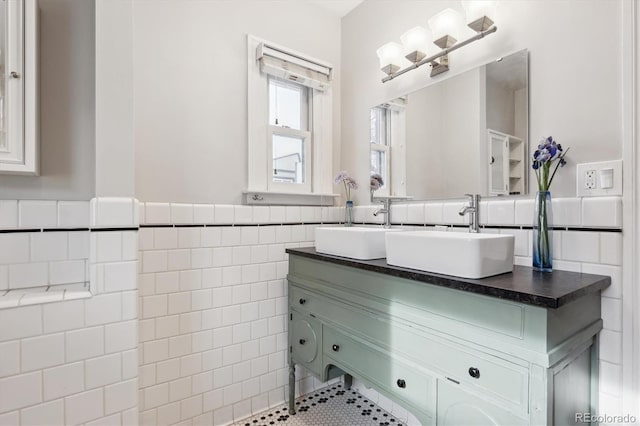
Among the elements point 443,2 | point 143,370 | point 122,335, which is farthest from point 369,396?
point 443,2

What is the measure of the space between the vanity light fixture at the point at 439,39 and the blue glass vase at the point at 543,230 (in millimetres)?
811

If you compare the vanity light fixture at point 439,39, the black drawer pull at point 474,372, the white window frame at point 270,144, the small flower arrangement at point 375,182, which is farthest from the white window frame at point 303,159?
the black drawer pull at point 474,372

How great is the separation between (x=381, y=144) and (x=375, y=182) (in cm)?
25

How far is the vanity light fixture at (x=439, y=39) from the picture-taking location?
147 centimetres

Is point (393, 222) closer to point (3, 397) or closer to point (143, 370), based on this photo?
point (143, 370)

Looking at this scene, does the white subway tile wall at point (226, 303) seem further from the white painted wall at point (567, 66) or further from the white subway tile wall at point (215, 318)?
the white painted wall at point (567, 66)

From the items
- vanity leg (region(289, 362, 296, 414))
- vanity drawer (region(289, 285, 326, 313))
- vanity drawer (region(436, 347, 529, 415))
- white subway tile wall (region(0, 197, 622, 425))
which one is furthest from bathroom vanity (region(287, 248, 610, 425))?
vanity leg (region(289, 362, 296, 414))

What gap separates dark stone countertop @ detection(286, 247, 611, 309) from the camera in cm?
88

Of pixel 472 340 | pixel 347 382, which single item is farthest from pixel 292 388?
pixel 472 340

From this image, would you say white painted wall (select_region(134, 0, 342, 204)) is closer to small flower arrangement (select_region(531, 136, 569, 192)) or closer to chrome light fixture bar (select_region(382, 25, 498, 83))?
chrome light fixture bar (select_region(382, 25, 498, 83))

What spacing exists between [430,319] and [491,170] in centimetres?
79

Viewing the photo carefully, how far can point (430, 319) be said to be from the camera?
1152 millimetres

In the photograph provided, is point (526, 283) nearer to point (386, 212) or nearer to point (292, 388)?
point (386, 212)

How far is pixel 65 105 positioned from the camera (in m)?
1.37
